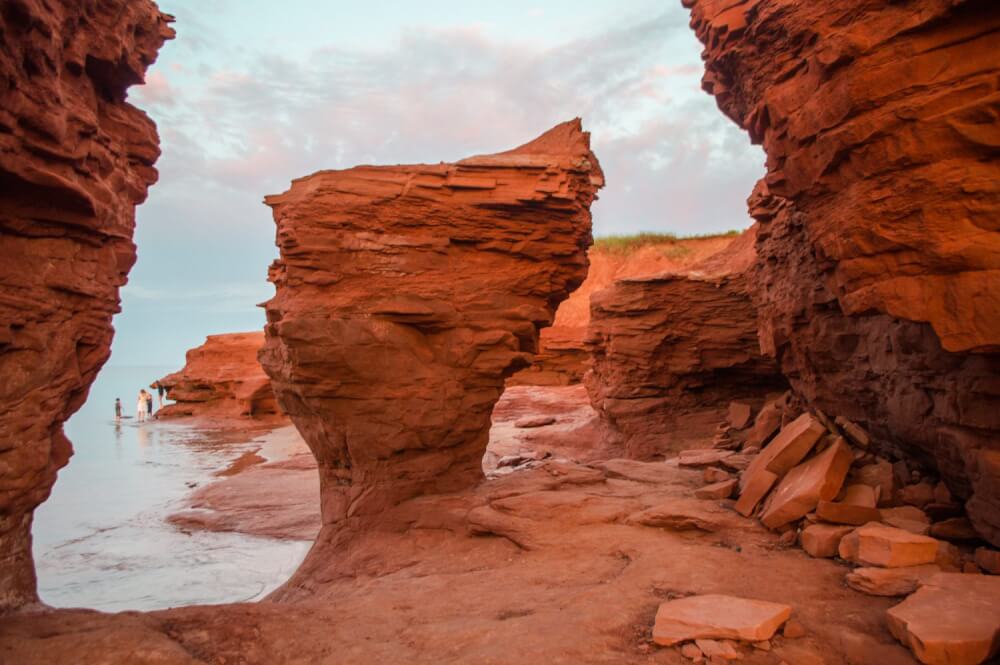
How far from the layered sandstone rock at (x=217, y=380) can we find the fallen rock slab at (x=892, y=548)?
3255 centimetres

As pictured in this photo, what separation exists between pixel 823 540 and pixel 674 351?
1061 centimetres

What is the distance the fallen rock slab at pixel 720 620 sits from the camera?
4.63 m

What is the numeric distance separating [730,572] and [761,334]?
6.76 metres

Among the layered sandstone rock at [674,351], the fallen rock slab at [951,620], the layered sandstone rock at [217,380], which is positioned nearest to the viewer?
the fallen rock slab at [951,620]

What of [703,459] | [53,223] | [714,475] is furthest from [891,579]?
[53,223]

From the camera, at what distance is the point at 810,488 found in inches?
279

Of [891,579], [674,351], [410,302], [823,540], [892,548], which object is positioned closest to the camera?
[891,579]

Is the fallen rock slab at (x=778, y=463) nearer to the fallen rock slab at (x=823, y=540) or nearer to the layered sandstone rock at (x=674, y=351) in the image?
the fallen rock slab at (x=823, y=540)

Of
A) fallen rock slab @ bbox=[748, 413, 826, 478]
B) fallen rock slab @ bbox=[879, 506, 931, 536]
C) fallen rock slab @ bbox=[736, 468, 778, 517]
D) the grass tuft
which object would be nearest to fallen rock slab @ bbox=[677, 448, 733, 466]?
fallen rock slab @ bbox=[748, 413, 826, 478]

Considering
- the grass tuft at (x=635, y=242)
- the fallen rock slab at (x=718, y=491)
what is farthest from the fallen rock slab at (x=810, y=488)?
the grass tuft at (x=635, y=242)

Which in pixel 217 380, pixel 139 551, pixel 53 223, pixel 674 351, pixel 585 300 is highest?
pixel 585 300

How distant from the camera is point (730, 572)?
620 cm

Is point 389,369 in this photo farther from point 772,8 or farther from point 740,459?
point 772,8

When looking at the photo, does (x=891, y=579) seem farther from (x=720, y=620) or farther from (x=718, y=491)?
(x=718, y=491)
